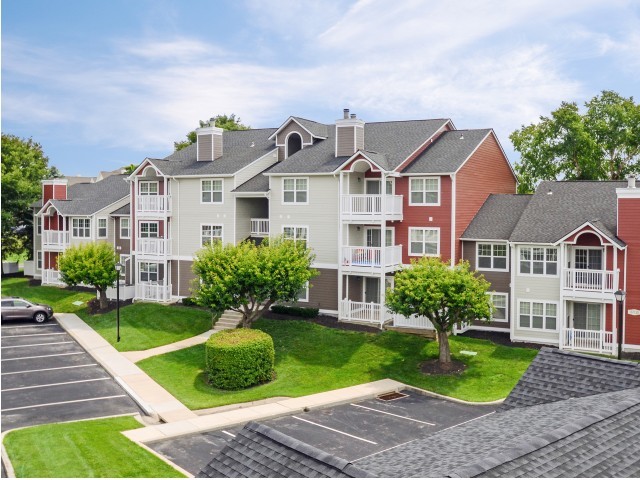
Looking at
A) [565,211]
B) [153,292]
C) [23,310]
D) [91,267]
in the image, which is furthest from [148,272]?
[565,211]

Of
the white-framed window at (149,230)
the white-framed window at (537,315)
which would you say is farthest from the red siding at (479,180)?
the white-framed window at (149,230)

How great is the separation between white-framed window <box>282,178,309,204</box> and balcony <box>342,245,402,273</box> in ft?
14.6

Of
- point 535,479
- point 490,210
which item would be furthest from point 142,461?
point 490,210

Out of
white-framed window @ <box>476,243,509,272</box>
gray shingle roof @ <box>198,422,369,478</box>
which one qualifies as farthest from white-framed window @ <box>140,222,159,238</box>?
gray shingle roof @ <box>198,422,369,478</box>

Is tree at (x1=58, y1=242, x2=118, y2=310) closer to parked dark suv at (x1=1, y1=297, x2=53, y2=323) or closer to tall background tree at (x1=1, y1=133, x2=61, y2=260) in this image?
parked dark suv at (x1=1, y1=297, x2=53, y2=323)

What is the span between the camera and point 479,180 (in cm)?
3666

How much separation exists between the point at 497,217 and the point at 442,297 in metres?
9.24

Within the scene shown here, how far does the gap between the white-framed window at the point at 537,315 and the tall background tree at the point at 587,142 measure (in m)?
22.5

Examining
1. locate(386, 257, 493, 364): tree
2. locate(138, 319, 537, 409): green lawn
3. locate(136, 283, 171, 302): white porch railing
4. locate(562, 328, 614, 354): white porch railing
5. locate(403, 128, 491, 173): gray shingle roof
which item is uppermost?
locate(403, 128, 491, 173): gray shingle roof

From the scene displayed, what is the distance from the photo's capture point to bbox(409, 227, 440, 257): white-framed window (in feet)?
113

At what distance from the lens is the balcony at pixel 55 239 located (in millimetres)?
49750

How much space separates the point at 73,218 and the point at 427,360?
3142 cm

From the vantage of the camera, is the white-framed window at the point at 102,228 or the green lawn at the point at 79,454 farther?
the white-framed window at the point at 102,228

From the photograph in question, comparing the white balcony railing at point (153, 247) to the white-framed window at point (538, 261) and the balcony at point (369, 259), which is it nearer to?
the balcony at point (369, 259)
